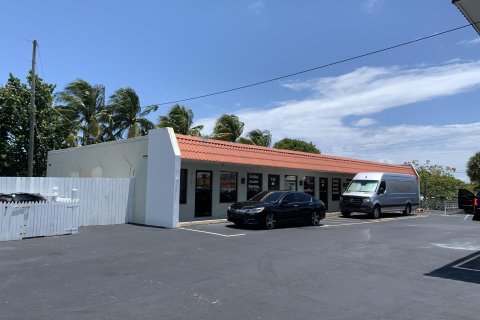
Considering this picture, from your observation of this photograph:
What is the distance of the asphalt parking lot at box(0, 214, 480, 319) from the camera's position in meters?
6.02

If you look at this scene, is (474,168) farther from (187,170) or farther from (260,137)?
(187,170)

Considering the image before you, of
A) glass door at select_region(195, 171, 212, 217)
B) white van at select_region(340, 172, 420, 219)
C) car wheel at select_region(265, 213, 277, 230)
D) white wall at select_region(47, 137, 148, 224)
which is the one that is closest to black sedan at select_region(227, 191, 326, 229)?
car wheel at select_region(265, 213, 277, 230)

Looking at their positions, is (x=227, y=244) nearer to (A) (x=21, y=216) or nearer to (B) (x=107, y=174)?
(A) (x=21, y=216)

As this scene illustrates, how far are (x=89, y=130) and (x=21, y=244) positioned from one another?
2274cm

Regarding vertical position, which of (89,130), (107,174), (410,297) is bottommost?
(410,297)

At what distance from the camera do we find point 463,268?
31.1 feet

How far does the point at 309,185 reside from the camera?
2650cm

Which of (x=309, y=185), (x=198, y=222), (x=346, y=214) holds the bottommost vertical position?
(x=198, y=222)

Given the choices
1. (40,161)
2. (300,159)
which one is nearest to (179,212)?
(300,159)

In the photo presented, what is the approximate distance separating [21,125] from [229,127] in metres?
19.4

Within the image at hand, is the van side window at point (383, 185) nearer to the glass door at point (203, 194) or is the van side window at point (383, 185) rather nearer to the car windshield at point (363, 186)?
the car windshield at point (363, 186)

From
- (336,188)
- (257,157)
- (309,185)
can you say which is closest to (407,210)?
(336,188)

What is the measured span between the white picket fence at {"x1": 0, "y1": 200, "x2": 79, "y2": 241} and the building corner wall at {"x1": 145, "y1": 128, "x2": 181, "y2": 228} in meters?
3.59

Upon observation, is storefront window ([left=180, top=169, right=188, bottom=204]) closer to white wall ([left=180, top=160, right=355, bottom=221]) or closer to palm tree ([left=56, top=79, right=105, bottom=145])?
white wall ([left=180, top=160, right=355, bottom=221])
